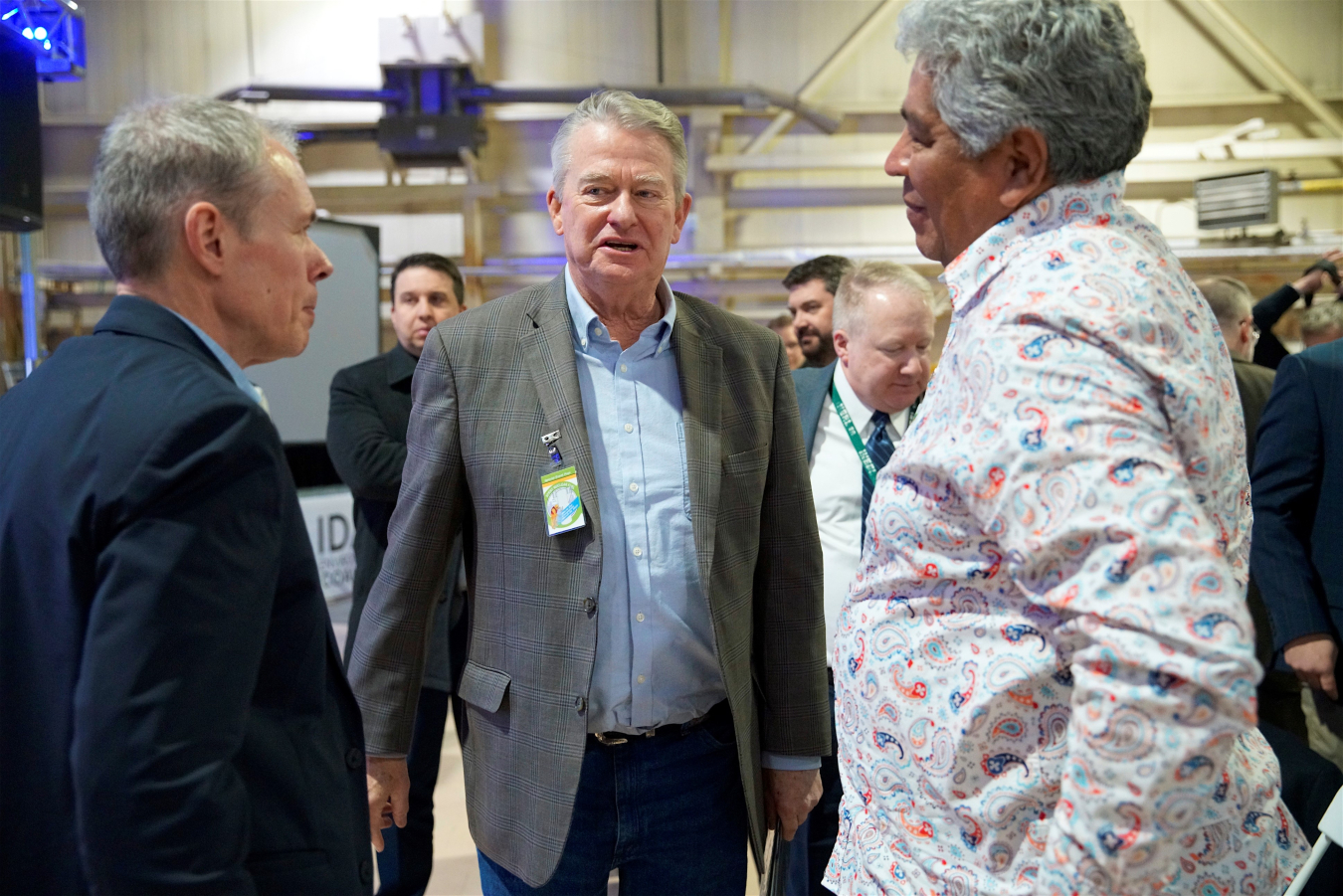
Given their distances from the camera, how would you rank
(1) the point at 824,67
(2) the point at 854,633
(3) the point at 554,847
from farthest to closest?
1. (1) the point at 824,67
2. (3) the point at 554,847
3. (2) the point at 854,633

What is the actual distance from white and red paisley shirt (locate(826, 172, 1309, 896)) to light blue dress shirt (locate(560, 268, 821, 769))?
1.34 ft

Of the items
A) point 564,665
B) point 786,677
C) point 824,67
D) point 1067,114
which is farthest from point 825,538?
point 824,67

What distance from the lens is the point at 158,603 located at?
922 millimetres

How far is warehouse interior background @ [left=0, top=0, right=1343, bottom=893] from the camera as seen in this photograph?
7574 millimetres

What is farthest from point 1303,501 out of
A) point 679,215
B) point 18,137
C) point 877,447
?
point 18,137

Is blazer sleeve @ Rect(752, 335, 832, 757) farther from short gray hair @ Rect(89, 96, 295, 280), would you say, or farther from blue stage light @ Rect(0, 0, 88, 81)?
blue stage light @ Rect(0, 0, 88, 81)

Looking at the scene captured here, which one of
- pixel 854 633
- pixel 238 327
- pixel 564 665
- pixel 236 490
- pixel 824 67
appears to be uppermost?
pixel 824 67

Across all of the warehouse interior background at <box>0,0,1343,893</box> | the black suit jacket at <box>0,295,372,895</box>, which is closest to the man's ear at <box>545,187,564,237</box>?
the black suit jacket at <box>0,295,372,895</box>

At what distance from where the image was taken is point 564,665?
1.51 meters

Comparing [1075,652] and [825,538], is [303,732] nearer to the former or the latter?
[1075,652]

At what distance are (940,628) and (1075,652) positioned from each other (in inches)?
6.3

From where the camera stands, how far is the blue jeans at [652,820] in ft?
5.06

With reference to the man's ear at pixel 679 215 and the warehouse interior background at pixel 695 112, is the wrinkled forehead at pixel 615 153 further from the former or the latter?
the warehouse interior background at pixel 695 112

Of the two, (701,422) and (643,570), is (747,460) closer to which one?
(701,422)
